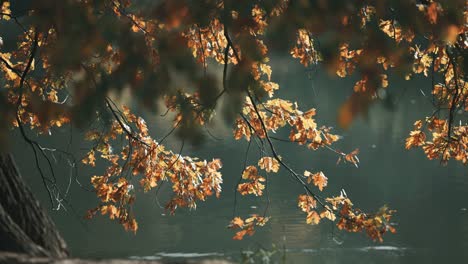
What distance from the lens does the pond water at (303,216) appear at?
48.3ft

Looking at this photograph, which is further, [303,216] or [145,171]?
[303,216]

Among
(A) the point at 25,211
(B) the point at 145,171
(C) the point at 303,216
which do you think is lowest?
(A) the point at 25,211

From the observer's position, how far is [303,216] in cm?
1728

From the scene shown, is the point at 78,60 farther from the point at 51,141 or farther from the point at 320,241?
the point at 51,141

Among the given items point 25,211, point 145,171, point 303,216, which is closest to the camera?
point 25,211

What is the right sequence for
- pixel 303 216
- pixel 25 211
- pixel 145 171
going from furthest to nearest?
pixel 303 216 < pixel 145 171 < pixel 25 211

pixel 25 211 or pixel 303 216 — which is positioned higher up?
pixel 303 216

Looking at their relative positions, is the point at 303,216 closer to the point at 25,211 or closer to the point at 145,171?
the point at 145,171

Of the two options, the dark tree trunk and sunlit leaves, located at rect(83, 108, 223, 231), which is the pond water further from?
the dark tree trunk

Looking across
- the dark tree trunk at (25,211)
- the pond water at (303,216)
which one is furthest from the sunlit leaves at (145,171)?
the dark tree trunk at (25,211)

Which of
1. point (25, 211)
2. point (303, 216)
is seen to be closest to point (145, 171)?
point (25, 211)

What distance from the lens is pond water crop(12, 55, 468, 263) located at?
14.7 meters

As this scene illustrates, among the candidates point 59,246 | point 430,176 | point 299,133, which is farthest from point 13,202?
point 430,176

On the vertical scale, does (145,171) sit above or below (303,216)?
below
